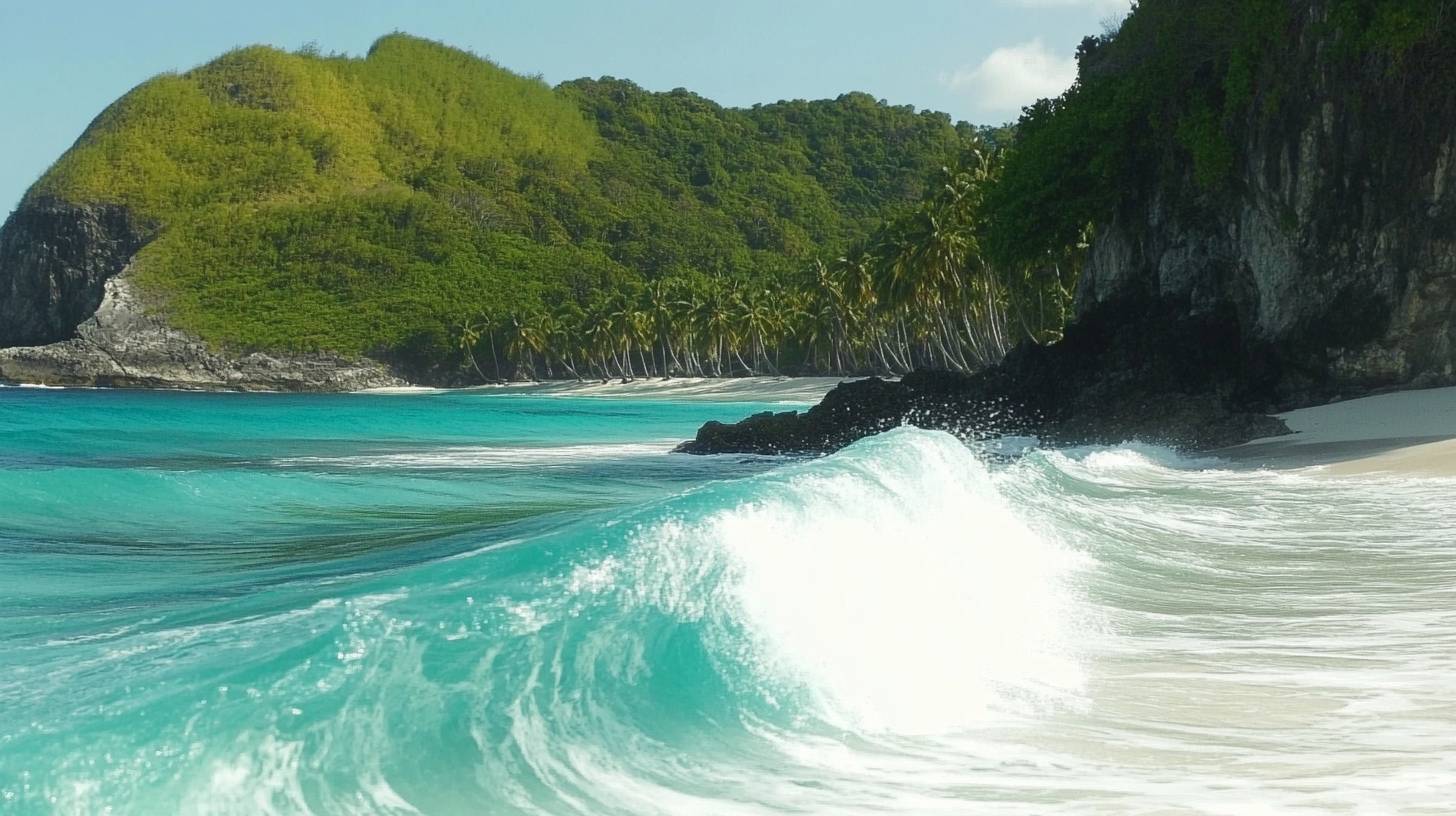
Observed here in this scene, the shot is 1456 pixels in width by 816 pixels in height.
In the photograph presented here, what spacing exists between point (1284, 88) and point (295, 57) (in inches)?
6828

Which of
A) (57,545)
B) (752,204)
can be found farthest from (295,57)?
(57,545)

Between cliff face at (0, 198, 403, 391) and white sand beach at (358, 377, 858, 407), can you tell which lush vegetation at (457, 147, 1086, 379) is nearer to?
white sand beach at (358, 377, 858, 407)

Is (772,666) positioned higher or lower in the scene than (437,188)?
lower

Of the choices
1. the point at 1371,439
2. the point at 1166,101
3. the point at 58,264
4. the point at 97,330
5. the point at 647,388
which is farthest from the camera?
the point at 58,264

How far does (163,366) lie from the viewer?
408ft

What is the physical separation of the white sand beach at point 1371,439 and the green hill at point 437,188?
101 meters

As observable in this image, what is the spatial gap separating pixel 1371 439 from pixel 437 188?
145459mm

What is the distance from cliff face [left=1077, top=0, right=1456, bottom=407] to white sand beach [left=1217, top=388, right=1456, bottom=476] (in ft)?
3.76

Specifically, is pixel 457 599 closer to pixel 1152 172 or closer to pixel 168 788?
pixel 168 788

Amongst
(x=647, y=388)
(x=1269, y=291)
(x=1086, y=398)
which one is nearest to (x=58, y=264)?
(x=647, y=388)

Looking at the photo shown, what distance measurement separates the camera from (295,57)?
596 feet

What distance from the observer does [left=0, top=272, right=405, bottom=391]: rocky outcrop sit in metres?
121

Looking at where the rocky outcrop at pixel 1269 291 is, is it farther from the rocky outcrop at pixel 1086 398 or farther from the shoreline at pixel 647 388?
the shoreline at pixel 647 388

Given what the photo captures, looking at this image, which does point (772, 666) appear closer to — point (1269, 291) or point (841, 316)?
point (1269, 291)
